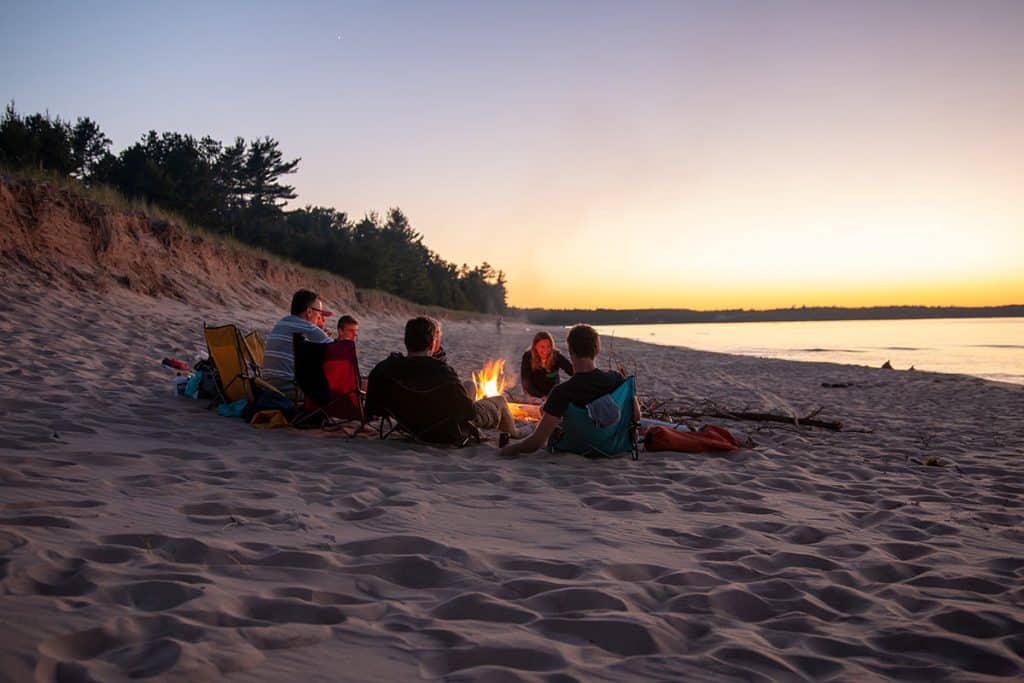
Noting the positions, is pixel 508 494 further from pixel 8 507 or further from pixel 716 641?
pixel 8 507

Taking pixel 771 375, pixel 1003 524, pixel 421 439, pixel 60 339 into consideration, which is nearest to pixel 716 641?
pixel 1003 524

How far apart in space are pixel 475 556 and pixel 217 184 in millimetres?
42705

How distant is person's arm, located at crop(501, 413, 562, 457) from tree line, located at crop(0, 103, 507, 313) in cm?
2268

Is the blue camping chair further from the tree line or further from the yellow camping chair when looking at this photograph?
the tree line

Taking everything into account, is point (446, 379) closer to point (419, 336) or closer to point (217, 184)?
point (419, 336)

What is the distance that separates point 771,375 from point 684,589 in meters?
A: 16.2

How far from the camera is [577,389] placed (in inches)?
210

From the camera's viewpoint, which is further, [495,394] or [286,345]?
[495,394]

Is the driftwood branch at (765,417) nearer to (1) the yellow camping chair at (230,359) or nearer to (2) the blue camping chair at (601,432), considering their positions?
(2) the blue camping chair at (601,432)

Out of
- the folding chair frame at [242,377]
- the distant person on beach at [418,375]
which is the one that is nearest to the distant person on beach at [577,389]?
the distant person on beach at [418,375]

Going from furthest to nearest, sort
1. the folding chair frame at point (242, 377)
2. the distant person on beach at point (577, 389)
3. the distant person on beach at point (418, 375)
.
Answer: the folding chair frame at point (242, 377)
the distant person on beach at point (418, 375)
the distant person on beach at point (577, 389)

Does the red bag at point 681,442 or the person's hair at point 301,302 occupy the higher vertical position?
the person's hair at point 301,302

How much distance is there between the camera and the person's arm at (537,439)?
539 cm

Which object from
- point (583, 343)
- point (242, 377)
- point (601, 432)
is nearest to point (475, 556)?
point (601, 432)
